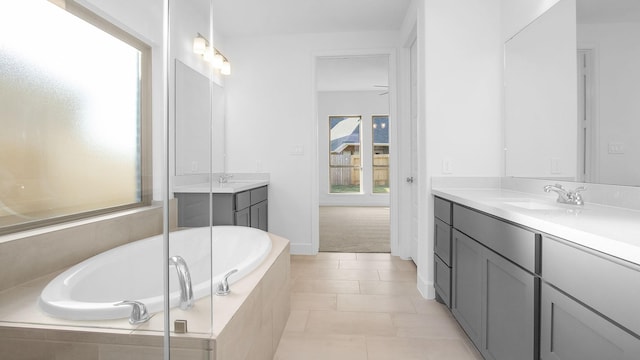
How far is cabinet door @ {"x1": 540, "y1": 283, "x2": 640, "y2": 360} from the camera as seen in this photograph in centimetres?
76

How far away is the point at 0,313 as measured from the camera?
0.68 meters

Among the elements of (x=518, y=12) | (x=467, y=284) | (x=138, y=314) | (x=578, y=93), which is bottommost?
(x=467, y=284)

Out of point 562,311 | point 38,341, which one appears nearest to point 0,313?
point 38,341

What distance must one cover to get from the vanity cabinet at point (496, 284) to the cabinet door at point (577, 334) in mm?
55

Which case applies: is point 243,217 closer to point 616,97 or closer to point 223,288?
point 223,288

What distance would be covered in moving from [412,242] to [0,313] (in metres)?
3.23

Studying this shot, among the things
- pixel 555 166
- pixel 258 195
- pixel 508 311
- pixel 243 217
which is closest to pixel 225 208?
pixel 243 217

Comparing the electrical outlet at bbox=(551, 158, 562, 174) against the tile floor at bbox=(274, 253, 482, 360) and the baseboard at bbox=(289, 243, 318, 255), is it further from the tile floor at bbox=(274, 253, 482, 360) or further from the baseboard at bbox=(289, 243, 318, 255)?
the baseboard at bbox=(289, 243, 318, 255)

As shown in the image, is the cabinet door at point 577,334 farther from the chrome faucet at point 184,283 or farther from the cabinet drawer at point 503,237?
the chrome faucet at point 184,283

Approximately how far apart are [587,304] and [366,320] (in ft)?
4.64

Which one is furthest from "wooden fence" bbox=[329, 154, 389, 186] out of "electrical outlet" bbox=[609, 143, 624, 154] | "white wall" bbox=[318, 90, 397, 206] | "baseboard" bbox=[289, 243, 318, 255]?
"electrical outlet" bbox=[609, 143, 624, 154]

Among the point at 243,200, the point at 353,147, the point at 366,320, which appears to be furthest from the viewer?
the point at 353,147

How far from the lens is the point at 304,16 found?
3.33m

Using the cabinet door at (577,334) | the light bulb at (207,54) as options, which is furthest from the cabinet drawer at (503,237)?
the light bulb at (207,54)
